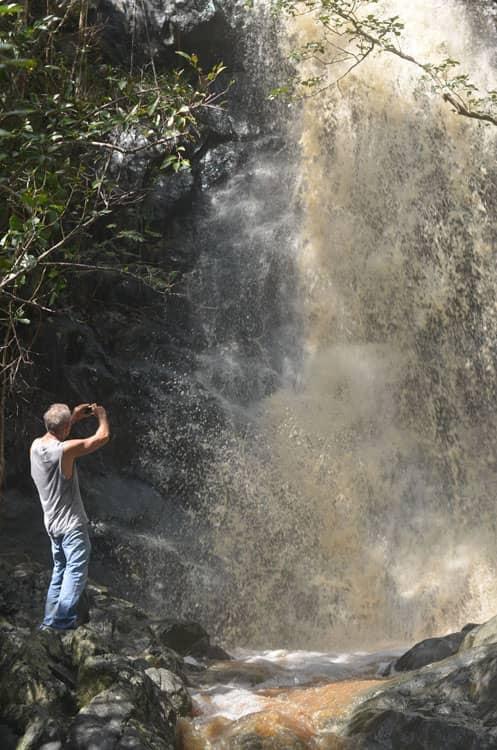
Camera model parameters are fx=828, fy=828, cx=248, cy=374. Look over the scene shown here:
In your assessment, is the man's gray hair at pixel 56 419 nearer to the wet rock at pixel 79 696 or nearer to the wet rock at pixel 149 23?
the wet rock at pixel 79 696

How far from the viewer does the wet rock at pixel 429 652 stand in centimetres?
693

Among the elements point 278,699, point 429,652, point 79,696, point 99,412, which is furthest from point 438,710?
point 99,412

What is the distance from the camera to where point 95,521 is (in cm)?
1008

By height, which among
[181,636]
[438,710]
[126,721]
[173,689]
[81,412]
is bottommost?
[181,636]

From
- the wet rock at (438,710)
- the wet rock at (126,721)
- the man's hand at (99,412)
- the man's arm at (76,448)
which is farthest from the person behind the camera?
the man's hand at (99,412)

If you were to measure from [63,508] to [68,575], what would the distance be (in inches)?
16.7

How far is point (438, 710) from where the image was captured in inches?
189

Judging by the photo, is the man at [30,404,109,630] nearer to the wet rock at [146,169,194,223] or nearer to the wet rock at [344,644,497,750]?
the wet rock at [344,644,497,750]

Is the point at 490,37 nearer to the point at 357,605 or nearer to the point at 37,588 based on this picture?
the point at 357,605

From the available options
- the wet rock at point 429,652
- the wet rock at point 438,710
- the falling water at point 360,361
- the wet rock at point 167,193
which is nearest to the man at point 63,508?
the wet rock at point 438,710

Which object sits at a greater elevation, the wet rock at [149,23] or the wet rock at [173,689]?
the wet rock at [149,23]

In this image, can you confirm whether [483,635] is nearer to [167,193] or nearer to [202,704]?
[202,704]

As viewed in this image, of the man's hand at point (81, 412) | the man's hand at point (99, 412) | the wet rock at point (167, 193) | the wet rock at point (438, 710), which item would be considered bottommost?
the wet rock at point (167, 193)

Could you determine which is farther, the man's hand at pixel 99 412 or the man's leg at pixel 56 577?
the man's hand at pixel 99 412
